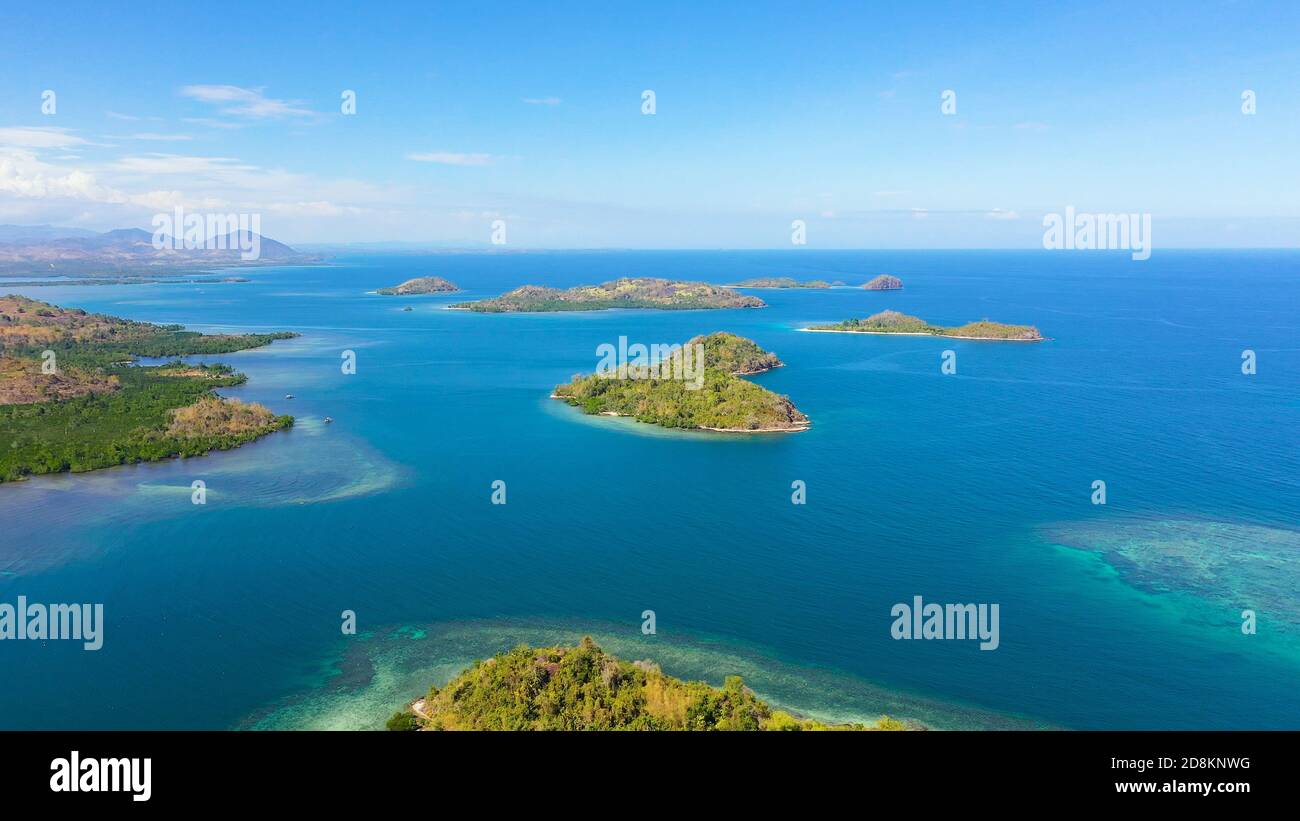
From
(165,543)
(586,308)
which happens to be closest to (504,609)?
(165,543)

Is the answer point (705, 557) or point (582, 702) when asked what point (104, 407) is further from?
point (582, 702)

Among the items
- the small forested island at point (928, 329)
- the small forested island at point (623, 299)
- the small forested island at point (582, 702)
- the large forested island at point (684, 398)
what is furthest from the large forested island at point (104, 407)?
the small forested island at point (928, 329)

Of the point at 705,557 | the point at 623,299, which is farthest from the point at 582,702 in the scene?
the point at 623,299

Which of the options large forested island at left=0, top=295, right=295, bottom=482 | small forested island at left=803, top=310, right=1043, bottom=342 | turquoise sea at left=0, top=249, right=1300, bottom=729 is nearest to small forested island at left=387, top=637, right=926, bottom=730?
turquoise sea at left=0, top=249, right=1300, bottom=729

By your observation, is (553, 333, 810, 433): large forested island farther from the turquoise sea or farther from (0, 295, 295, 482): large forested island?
(0, 295, 295, 482): large forested island

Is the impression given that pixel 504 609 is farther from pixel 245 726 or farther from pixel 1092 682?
pixel 1092 682

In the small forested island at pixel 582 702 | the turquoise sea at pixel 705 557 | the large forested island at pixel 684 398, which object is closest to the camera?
the small forested island at pixel 582 702

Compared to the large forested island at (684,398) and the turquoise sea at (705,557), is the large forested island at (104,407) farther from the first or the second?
the large forested island at (684,398)
